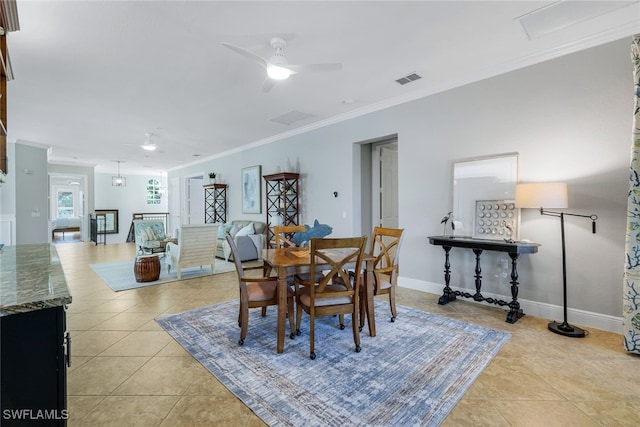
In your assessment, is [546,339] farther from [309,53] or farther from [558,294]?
[309,53]

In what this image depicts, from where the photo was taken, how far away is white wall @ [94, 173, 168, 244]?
1145cm

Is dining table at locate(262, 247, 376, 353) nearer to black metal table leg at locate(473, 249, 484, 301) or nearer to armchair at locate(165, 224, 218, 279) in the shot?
black metal table leg at locate(473, 249, 484, 301)

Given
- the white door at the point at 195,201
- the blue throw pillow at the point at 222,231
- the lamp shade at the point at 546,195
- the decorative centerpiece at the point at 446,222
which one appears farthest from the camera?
the white door at the point at 195,201

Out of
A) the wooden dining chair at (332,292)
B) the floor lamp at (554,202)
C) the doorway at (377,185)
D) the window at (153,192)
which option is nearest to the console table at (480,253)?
the floor lamp at (554,202)

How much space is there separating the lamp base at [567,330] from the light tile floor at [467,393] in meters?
0.07

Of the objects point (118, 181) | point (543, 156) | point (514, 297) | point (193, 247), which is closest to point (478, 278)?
point (514, 297)

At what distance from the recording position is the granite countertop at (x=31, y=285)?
0.96 m

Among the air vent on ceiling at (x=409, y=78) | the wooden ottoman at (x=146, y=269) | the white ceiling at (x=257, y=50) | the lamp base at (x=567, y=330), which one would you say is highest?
the air vent on ceiling at (x=409, y=78)

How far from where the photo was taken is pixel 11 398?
931 millimetres

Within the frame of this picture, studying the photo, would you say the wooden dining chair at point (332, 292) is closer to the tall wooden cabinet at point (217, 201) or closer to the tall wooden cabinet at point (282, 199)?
the tall wooden cabinet at point (282, 199)

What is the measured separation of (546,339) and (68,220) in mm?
16381

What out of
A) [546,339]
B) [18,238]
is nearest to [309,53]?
[546,339]

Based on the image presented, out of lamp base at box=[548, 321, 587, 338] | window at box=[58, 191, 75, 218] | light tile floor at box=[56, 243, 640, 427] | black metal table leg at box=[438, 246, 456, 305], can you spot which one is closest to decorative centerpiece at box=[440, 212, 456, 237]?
black metal table leg at box=[438, 246, 456, 305]

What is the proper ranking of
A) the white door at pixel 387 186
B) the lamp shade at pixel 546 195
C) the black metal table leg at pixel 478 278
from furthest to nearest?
1. the white door at pixel 387 186
2. the black metal table leg at pixel 478 278
3. the lamp shade at pixel 546 195
